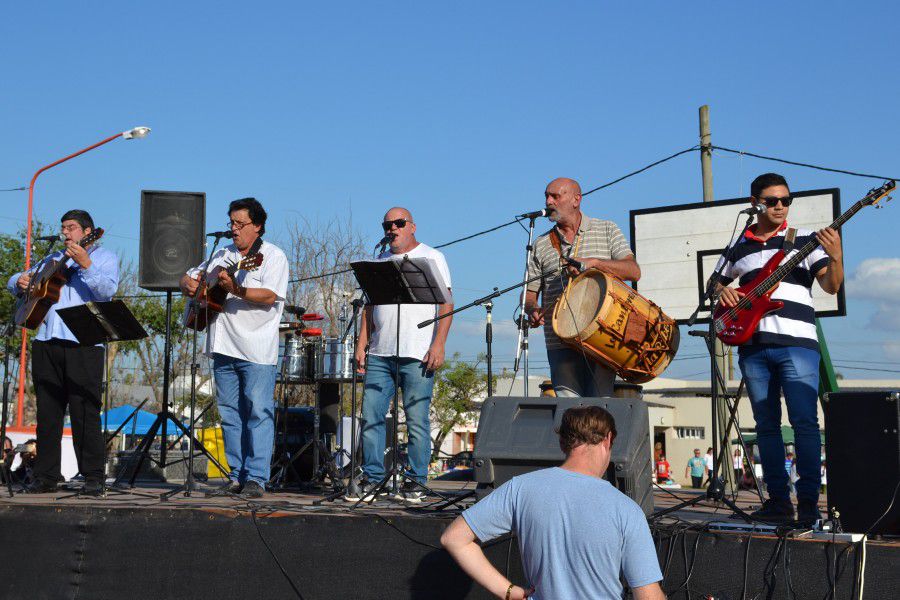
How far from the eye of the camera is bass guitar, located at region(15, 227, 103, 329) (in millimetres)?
7262

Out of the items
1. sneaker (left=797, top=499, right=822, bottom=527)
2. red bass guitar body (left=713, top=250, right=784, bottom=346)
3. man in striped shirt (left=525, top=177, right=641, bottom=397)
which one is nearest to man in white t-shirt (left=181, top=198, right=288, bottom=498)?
man in striped shirt (left=525, top=177, right=641, bottom=397)

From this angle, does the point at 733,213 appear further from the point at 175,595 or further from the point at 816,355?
the point at 175,595

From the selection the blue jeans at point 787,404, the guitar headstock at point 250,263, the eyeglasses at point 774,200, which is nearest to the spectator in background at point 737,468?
the blue jeans at point 787,404

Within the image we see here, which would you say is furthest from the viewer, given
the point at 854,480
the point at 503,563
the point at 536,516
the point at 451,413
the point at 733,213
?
the point at 451,413

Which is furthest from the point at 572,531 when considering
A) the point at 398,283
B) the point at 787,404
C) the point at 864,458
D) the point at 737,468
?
the point at 737,468

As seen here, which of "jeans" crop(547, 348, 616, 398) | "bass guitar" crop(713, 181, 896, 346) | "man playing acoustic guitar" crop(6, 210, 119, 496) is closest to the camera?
"bass guitar" crop(713, 181, 896, 346)

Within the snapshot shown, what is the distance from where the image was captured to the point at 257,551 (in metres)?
5.79

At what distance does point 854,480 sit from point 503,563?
6.00 ft

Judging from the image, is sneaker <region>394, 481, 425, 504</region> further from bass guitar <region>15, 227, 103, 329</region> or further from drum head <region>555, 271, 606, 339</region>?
bass guitar <region>15, 227, 103, 329</region>

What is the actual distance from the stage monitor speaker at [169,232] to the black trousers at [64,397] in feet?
4.92

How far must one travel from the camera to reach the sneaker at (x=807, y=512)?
17.3 ft

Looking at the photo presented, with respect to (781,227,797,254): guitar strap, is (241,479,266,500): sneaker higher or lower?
lower

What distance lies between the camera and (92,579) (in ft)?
19.7

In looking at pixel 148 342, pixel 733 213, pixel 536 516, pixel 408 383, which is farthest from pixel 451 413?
pixel 536 516
